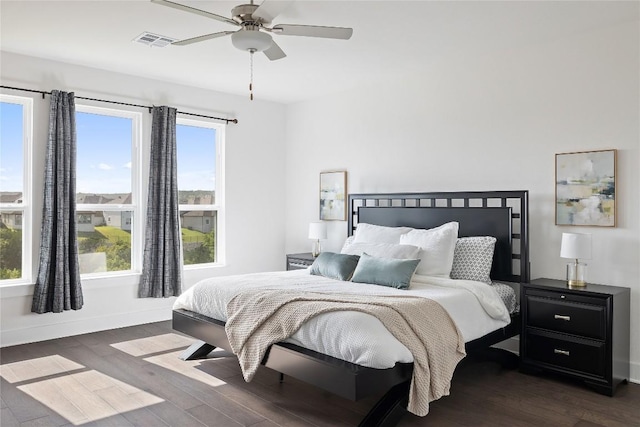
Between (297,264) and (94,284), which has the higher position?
(297,264)

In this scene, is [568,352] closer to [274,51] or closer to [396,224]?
[396,224]

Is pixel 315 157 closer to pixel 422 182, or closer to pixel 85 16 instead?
pixel 422 182

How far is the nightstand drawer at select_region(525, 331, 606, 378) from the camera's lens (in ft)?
11.6

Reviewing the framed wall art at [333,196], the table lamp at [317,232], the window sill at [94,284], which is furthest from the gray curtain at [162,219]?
the framed wall art at [333,196]

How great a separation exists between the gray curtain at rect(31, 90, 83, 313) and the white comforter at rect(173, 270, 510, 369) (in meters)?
1.31

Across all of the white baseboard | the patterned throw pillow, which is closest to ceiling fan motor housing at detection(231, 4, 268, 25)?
→ the patterned throw pillow

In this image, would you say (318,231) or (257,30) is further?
(318,231)

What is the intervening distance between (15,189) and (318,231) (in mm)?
3063

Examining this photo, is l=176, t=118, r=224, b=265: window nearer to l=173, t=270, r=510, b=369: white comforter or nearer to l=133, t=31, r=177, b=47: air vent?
l=133, t=31, r=177, b=47: air vent

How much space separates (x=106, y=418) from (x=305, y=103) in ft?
14.8

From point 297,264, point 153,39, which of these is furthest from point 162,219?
point 153,39

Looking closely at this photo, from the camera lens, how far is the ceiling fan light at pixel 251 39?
315 cm

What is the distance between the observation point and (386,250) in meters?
4.39

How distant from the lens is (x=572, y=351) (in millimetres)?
3648
